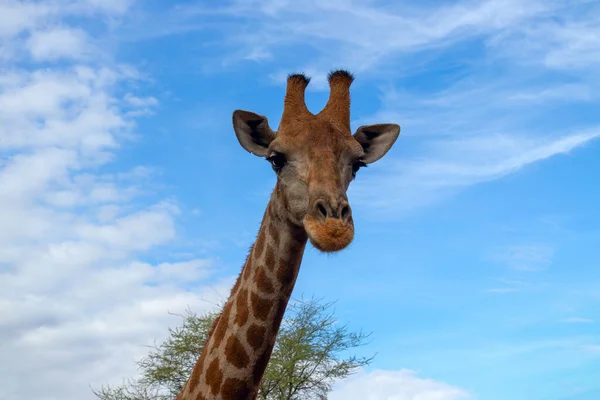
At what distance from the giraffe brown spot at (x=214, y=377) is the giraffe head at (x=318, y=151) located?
5.80 ft

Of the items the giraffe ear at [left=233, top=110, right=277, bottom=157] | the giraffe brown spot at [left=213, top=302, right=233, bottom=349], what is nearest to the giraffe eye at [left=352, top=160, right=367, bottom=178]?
the giraffe ear at [left=233, top=110, right=277, bottom=157]

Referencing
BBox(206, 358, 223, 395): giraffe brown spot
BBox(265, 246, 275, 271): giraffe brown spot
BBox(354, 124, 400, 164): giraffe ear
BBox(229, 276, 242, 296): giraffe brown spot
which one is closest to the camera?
BBox(206, 358, 223, 395): giraffe brown spot

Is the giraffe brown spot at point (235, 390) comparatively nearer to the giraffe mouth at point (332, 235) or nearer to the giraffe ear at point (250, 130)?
the giraffe mouth at point (332, 235)

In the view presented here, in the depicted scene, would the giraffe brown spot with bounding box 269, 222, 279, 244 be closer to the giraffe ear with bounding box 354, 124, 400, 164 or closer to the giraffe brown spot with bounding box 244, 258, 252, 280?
the giraffe brown spot with bounding box 244, 258, 252, 280

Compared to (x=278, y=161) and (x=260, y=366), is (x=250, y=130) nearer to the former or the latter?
(x=278, y=161)

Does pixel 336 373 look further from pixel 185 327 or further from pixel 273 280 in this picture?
pixel 273 280

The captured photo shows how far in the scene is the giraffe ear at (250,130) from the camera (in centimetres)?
907

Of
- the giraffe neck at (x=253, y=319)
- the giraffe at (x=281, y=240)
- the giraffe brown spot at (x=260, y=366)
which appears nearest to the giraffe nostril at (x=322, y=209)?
the giraffe at (x=281, y=240)

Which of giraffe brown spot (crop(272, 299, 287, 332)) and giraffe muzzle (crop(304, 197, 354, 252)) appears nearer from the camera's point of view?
giraffe muzzle (crop(304, 197, 354, 252))

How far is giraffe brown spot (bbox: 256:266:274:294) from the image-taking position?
787cm

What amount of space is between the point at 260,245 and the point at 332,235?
1485 millimetres

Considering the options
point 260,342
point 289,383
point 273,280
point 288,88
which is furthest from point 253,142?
point 289,383

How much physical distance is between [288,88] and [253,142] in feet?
2.72

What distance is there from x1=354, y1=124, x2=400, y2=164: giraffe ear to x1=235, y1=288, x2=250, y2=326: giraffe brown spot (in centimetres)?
257
